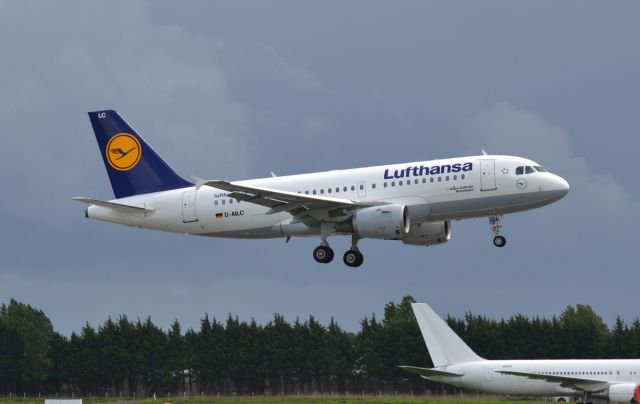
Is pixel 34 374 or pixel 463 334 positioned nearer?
pixel 463 334

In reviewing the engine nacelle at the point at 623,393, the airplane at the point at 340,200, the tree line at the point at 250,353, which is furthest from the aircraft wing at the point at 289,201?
the tree line at the point at 250,353

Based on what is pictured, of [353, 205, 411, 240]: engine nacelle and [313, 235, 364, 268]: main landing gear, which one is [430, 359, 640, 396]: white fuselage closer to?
[313, 235, 364, 268]: main landing gear

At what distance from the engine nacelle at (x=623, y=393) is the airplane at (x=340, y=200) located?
1338cm

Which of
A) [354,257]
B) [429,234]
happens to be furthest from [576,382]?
[354,257]

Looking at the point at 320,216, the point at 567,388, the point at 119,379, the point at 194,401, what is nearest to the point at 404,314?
the point at 119,379

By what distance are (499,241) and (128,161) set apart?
23885 mm

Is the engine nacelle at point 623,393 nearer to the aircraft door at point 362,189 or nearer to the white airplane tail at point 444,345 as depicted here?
the white airplane tail at point 444,345

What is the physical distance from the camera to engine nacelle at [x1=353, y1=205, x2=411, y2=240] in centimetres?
6962

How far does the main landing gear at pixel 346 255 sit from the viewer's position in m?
72.6

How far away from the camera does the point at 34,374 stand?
466ft

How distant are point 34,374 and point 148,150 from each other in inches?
2660

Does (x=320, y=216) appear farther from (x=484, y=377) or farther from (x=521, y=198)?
(x=484, y=377)

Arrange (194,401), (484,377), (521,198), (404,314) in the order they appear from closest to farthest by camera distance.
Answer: (521,198), (484,377), (194,401), (404,314)

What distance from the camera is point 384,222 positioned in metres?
69.9
